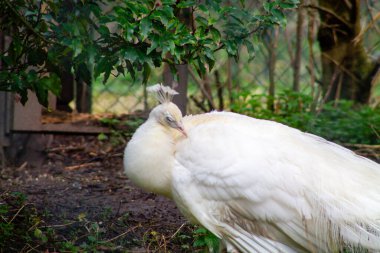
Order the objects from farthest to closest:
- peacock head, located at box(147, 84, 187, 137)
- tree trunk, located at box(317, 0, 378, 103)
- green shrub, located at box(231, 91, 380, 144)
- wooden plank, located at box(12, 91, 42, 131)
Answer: tree trunk, located at box(317, 0, 378, 103) → green shrub, located at box(231, 91, 380, 144) → wooden plank, located at box(12, 91, 42, 131) → peacock head, located at box(147, 84, 187, 137)

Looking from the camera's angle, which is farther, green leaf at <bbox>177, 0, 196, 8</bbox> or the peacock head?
the peacock head

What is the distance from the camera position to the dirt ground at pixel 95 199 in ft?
12.1

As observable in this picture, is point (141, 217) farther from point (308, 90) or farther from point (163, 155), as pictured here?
point (308, 90)

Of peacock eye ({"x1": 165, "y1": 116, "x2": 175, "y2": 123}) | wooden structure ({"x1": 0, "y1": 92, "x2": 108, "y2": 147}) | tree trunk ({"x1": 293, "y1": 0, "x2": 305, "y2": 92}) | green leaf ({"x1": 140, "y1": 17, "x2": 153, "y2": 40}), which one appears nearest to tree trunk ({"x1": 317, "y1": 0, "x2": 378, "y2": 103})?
tree trunk ({"x1": 293, "y1": 0, "x2": 305, "y2": 92})

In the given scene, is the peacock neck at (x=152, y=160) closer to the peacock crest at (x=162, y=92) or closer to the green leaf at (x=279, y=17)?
the peacock crest at (x=162, y=92)

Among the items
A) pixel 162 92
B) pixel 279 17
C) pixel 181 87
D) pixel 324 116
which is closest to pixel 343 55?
pixel 324 116

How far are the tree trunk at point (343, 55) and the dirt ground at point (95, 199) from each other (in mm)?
1758

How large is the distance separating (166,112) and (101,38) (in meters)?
0.46

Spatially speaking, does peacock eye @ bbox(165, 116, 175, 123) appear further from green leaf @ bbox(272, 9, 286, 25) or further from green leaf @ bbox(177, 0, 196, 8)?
green leaf @ bbox(272, 9, 286, 25)

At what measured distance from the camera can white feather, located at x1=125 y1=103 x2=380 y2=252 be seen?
304cm

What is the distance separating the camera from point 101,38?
3135mm

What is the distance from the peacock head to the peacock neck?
0.18 feet

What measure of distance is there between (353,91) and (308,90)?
0.80 m

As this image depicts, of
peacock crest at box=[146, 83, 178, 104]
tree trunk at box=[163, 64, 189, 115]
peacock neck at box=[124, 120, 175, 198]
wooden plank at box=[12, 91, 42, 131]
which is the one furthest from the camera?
wooden plank at box=[12, 91, 42, 131]
